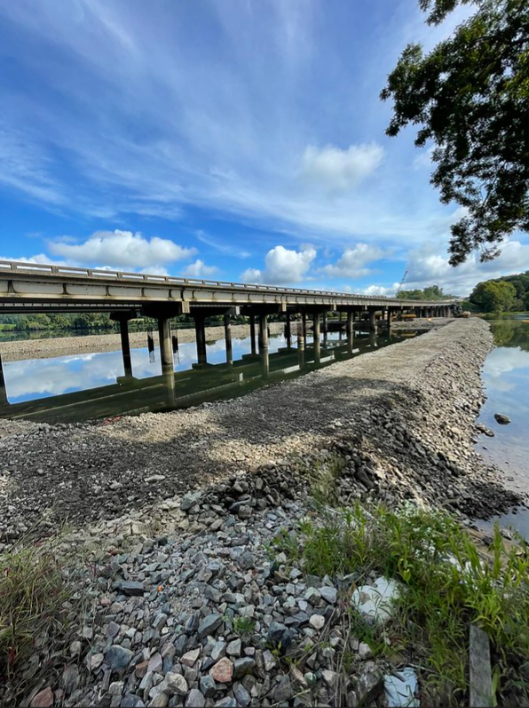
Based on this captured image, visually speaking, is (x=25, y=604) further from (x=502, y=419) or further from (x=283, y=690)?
(x=502, y=419)

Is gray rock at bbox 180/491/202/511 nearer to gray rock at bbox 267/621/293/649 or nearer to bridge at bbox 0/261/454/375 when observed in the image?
gray rock at bbox 267/621/293/649

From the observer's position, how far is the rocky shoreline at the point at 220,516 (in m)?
1.97

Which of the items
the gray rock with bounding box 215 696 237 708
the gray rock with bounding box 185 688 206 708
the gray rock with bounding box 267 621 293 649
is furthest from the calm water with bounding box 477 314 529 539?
the gray rock with bounding box 185 688 206 708

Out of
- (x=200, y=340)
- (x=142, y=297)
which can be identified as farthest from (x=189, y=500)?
(x=200, y=340)

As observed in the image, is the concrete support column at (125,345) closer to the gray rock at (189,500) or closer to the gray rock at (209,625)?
the gray rock at (189,500)

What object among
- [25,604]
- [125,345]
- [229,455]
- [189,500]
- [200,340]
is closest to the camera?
[25,604]

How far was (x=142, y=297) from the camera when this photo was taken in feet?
64.5

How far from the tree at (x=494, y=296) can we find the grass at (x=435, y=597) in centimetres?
11863

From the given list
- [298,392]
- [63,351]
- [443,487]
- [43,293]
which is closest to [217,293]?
[43,293]

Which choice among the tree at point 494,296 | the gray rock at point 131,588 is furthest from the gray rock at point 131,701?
the tree at point 494,296

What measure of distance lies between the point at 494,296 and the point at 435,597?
119823 mm

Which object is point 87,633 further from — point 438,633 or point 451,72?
point 451,72

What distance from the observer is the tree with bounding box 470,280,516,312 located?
309 feet

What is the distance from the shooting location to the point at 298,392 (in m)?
12.3
